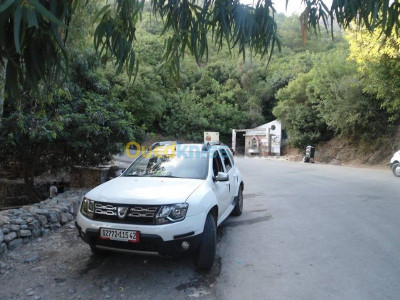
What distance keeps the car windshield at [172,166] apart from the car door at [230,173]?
95 cm

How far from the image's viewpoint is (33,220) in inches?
233

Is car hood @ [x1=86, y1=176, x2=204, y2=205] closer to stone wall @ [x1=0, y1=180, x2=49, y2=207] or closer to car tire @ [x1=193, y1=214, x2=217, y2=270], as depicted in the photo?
car tire @ [x1=193, y1=214, x2=217, y2=270]

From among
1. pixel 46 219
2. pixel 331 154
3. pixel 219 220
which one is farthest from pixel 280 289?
pixel 331 154

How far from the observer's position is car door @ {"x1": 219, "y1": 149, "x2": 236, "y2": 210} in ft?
21.1

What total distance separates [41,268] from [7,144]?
4346 mm

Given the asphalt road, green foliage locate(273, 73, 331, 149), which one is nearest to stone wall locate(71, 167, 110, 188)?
the asphalt road

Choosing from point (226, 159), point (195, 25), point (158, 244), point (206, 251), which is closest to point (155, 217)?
point (158, 244)

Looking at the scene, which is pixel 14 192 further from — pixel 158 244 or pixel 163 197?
pixel 158 244

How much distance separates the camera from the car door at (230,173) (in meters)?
6.42

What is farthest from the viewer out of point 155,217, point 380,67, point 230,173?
point 380,67

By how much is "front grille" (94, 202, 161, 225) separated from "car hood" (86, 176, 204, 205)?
0.18ft

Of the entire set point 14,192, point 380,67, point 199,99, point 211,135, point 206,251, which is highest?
point 380,67

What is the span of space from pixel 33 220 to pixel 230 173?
3.85m

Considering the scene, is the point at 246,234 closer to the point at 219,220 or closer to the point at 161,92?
the point at 219,220
